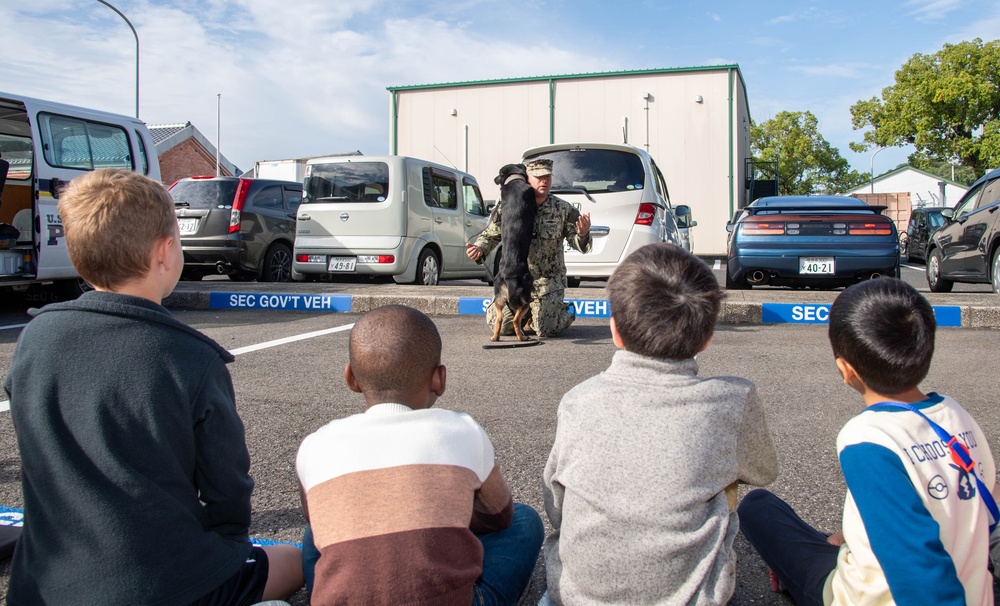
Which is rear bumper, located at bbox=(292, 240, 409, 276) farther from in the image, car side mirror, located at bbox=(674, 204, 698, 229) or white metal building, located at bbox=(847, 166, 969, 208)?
white metal building, located at bbox=(847, 166, 969, 208)

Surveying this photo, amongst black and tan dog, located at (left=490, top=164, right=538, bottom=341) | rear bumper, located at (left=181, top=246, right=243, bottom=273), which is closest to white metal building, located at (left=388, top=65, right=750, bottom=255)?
rear bumper, located at (left=181, top=246, right=243, bottom=273)

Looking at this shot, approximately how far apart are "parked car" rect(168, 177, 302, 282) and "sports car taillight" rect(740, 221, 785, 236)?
6862 millimetres

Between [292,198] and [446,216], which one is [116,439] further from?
[292,198]

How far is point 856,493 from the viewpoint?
5.32 feet

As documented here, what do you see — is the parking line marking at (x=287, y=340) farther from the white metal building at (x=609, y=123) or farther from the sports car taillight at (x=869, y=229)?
the white metal building at (x=609, y=123)

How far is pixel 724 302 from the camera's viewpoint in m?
7.75

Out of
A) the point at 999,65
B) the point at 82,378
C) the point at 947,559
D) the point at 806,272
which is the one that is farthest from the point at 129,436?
the point at 999,65

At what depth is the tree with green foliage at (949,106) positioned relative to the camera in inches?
1318

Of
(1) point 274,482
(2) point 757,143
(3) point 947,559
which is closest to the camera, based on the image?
(3) point 947,559

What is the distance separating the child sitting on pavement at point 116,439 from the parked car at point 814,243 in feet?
25.5

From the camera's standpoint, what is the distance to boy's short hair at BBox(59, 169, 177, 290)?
68.6 inches

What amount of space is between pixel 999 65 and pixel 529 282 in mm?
35667

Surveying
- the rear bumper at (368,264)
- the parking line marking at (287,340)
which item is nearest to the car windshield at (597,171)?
the rear bumper at (368,264)

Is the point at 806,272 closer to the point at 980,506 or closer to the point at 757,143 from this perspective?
the point at 980,506
